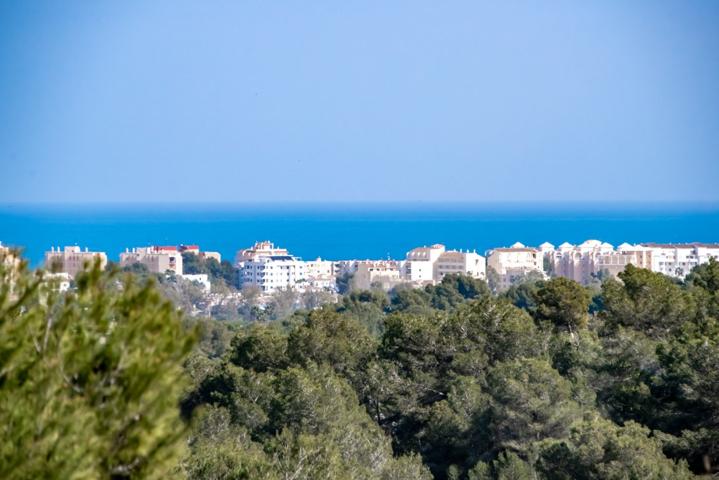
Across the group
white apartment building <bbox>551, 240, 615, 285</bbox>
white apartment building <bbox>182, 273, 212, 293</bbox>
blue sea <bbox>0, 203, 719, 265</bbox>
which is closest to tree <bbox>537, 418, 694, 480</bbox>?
white apartment building <bbox>182, 273, 212, 293</bbox>

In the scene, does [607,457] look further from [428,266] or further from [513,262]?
[513,262]

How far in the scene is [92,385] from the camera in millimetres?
4574

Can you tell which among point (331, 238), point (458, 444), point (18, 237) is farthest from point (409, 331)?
point (331, 238)

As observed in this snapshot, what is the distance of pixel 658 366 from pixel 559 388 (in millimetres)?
1631

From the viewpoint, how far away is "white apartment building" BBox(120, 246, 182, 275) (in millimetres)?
79188

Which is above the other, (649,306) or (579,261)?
(649,306)

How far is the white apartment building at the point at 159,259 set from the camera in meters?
79.2

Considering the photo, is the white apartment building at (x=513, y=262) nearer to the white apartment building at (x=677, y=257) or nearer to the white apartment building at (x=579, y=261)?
the white apartment building at (x=579, y=261)

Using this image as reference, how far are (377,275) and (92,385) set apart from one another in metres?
72.3

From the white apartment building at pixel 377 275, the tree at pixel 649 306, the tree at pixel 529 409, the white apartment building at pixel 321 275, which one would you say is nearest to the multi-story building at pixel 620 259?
the white apartment building at pixel 377 275

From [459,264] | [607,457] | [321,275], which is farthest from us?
[321,275]

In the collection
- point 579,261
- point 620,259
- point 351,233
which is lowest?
point 351,233

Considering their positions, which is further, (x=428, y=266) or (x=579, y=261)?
(x=428, y=266)

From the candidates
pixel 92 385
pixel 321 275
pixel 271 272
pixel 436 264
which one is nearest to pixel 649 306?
pixel 92 385
